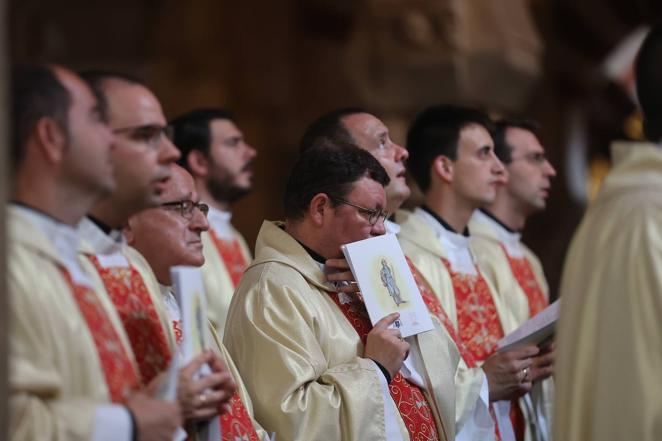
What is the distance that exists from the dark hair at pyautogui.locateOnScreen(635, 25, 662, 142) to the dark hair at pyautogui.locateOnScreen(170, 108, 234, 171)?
3.43 m

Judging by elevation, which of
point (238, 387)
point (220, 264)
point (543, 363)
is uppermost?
point (238, 387)

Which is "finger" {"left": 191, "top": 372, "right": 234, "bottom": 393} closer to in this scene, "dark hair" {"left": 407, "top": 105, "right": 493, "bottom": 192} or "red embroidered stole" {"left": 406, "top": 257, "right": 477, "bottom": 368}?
"red embroidered stole" {"left": 406, "top": 257, "right": 477, "bottom": 368}

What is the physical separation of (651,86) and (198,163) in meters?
3.49

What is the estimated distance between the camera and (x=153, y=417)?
3.19m

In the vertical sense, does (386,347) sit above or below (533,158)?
below

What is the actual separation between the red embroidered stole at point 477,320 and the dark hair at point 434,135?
534 mm

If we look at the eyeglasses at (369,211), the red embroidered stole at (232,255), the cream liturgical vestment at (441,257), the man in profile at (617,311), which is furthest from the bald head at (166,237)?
the red embroidered stole at (232,255)

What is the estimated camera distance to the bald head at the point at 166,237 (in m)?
4.09

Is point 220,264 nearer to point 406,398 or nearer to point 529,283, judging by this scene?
point 529,283

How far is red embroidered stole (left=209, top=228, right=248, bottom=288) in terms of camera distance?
6.72 metres

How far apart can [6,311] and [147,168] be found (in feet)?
2.04

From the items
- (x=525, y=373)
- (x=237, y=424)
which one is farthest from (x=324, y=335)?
(x=525, y=373)

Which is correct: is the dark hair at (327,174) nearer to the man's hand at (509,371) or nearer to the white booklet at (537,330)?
the white booklet at (537,330)

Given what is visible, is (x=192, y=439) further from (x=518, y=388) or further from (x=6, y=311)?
(x=518, y=388)
